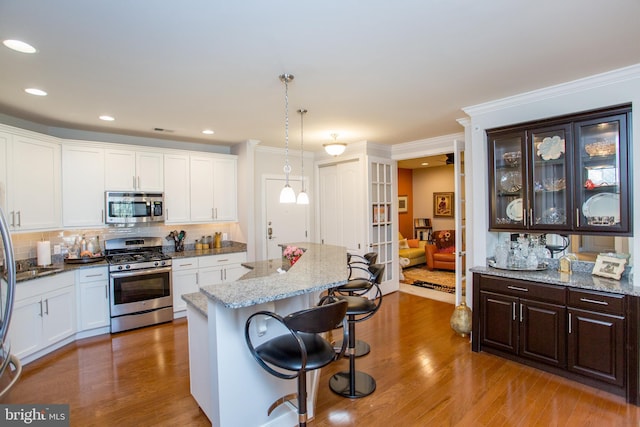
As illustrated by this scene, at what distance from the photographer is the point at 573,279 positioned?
9.32 feet

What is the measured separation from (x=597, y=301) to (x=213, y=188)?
15.9ft

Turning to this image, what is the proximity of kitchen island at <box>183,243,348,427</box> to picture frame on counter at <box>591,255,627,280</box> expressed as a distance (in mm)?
2439

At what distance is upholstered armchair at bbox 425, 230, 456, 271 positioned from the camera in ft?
23.6

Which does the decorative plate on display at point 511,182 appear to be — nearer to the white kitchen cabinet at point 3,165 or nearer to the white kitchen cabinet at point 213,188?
the white kitchen cabinet at point 213,188

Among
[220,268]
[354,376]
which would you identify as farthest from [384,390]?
[220,268]

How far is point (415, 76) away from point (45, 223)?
430cm

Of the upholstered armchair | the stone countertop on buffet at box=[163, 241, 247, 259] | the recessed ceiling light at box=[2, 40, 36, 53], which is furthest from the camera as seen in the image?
the upholstered armchair

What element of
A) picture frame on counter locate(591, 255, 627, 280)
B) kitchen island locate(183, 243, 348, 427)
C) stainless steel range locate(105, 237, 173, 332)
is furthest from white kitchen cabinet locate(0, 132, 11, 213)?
picture frame on counter locate(591, 255, 627, 280)

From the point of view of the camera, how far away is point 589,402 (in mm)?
2477

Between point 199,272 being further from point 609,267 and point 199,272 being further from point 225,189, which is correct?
point 609,267

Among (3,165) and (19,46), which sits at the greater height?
(19,46)

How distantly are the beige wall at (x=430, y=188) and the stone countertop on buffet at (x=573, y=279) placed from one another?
5.28 m

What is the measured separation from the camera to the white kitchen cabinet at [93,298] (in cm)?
387

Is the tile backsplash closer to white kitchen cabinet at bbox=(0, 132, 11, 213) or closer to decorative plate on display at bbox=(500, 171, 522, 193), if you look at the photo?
white kitchen cabinet at bbox=(0, 132, 11, 213)
